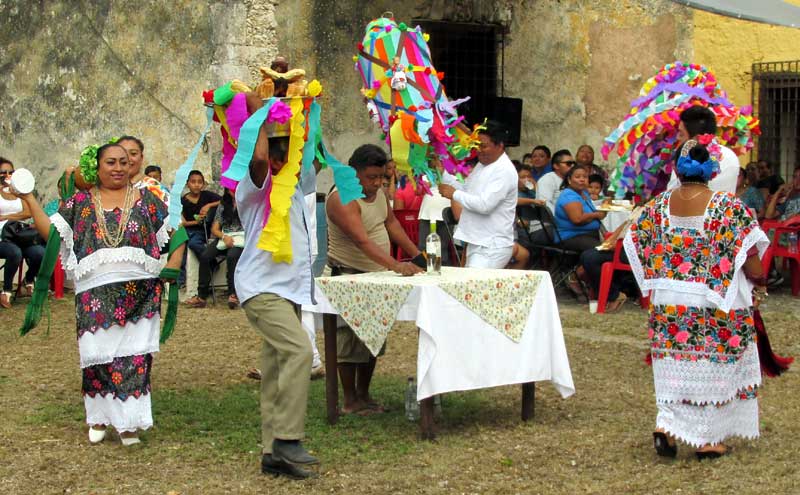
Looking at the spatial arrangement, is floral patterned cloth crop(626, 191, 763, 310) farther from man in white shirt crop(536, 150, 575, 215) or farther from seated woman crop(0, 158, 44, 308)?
seated woman crop(0, 158, 44, 308)

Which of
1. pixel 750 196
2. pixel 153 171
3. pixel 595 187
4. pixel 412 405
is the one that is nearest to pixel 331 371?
pixel 412 405

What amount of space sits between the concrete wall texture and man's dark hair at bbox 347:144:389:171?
22.2ft

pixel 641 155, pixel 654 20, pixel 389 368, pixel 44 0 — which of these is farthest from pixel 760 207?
pixel 44 0

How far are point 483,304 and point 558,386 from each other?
2.36 ft

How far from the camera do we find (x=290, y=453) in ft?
18.5

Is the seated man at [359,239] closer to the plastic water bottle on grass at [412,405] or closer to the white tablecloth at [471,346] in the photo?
the plastic water bottle on grass at [412,405]

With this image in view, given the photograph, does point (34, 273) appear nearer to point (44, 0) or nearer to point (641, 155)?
point (44, 0)

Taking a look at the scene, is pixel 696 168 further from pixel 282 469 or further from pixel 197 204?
pixel 197 204

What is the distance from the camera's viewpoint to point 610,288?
1109 centimetres

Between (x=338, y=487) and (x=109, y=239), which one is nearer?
(x=338, y=487)

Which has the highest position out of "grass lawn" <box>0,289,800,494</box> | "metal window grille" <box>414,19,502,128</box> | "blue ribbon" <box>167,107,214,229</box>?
"metal window grille" <box>414,19,502,128</box>

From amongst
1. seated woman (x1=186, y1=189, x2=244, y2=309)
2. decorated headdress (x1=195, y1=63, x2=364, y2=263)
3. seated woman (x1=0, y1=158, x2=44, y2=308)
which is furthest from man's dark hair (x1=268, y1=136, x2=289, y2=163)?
seated woman (x1=0, y1=158, x2=44, y2=308)

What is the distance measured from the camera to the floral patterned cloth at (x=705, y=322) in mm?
5738

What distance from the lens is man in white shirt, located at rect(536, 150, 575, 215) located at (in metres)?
13.0
